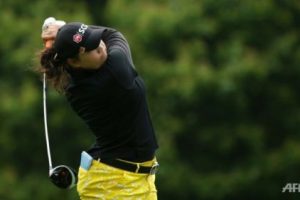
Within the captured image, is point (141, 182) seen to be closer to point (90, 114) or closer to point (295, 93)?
point (90, 114)


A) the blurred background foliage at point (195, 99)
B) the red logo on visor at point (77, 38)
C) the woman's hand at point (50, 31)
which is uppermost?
the woman's hand at point (50, 31)

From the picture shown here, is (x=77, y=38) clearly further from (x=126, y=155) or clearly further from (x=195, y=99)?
(x=195, y=99)

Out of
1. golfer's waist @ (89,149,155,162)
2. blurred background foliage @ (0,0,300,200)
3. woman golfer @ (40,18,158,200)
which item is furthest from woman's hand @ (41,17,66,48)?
blurred background foliage @ (0,0,300,200)

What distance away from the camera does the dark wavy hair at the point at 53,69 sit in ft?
19.1

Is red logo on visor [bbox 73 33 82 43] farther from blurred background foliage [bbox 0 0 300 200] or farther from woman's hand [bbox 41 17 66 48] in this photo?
blurred background foliage [bbox 0 0 300 200]

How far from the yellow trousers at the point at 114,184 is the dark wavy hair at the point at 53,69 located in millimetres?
545

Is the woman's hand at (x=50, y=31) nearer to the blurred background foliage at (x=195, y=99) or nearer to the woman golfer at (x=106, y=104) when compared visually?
the woman golfer at (x=106, y=104)

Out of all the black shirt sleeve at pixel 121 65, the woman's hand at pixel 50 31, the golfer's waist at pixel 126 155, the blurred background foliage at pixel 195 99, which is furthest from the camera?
the blurred background foliage at pixel 195 99

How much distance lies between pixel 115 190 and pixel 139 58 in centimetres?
1340

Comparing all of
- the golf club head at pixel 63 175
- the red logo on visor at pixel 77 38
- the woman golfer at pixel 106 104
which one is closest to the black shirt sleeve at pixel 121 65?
the woman golfer at pixel 106 104

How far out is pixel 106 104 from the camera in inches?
229

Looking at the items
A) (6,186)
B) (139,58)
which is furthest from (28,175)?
(139,58)

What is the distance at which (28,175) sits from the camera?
19.5 metres

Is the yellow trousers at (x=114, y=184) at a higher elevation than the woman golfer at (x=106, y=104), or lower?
lower
